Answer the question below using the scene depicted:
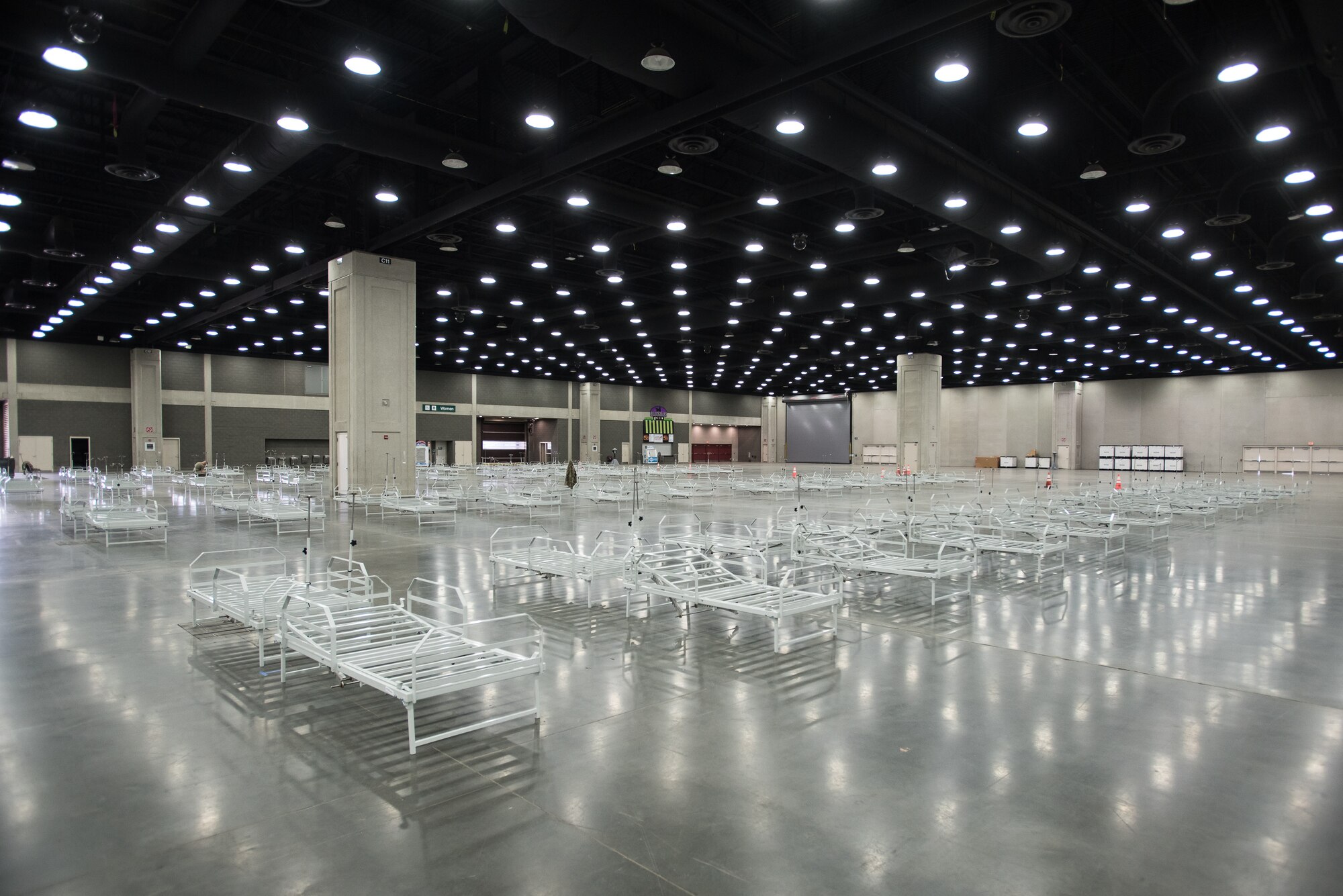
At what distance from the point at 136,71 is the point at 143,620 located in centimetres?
731

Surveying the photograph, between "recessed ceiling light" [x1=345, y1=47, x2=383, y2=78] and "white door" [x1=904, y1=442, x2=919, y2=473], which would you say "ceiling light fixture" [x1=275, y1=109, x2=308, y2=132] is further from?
"white door" [x1=904, y1=442, x2=919, y2=473]

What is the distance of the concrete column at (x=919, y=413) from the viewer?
4319cm

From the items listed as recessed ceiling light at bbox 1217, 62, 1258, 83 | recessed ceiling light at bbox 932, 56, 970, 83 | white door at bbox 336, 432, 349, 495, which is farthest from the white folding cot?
recessed ceiling light at bbox 1217, 62, 1258, 83

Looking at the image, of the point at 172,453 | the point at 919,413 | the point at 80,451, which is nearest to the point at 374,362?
the point at 919,413

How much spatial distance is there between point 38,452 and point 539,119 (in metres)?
46.5

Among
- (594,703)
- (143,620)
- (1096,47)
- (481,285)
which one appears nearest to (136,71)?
(143,620)

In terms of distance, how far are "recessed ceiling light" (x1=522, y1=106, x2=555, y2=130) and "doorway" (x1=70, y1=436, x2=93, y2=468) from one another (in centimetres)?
4565

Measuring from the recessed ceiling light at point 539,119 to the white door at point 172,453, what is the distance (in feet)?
147

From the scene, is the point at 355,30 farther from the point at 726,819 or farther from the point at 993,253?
the point at 993,253

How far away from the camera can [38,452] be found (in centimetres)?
4303

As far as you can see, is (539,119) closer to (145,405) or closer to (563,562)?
(563,562)

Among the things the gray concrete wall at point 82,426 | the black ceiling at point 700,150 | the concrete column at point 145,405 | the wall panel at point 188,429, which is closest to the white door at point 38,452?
the gray concrete wall at point 82,426

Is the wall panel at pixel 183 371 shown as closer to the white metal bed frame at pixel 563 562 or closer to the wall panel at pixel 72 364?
the wall panel at pixel 72 364

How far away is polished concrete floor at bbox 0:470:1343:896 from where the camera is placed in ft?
11.5
